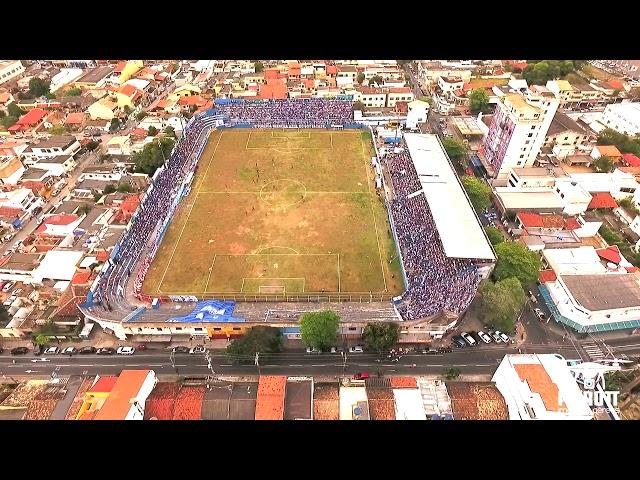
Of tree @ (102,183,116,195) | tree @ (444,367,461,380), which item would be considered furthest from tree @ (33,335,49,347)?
tree @ (444,367,461,380)

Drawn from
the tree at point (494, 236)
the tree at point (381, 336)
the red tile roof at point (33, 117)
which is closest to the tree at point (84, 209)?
the red tile roof at point (33, 117)

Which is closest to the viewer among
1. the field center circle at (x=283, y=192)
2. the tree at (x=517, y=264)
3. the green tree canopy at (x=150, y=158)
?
the tree at (x=517, y=264)

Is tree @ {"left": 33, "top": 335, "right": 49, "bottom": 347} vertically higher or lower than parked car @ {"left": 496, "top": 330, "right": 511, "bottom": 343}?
lower

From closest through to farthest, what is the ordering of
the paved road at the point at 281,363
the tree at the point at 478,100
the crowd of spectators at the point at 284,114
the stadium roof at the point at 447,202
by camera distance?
the paved road at the point at 281,363, the stadium roof at the point at 447,202, the crowd of spectators at the point at 284,114, the tree at the point at 478,100

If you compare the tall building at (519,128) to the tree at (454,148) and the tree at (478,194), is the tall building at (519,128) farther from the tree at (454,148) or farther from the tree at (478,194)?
the tree at (478,194)

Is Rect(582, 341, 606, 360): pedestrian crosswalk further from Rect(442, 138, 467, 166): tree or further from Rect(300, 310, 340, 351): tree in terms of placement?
Rect(442, 138, 467, 166): tree

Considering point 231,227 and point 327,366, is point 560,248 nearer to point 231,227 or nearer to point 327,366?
point 327,366

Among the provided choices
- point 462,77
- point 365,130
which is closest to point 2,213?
point 365,130
